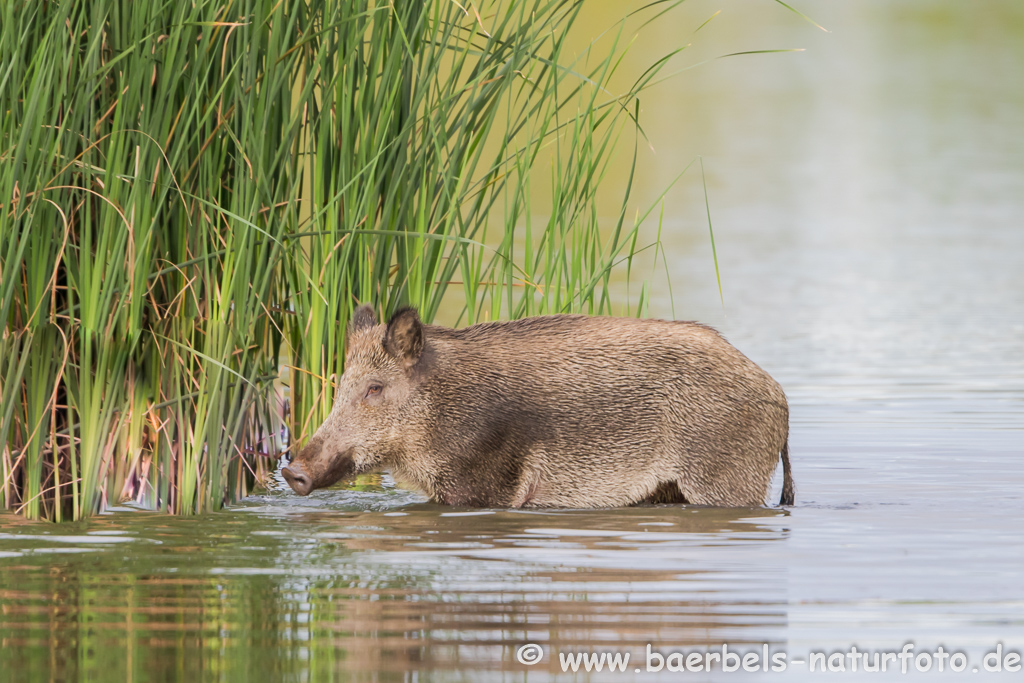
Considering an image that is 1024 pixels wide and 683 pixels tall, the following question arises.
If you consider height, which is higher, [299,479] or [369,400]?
[369,400]

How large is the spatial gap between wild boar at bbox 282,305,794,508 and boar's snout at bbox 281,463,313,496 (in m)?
0.03

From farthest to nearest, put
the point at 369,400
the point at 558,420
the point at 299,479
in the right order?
the point at 369,400, the point at 558,420, the point at 299,479

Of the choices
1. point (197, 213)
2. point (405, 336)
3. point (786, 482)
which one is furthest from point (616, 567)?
point (197, 213)

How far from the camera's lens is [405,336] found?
826cm

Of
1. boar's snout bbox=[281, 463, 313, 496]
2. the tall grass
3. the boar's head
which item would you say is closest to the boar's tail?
the tall grass

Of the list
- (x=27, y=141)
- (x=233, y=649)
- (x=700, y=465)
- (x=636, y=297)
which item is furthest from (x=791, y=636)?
(x=636, y=297)

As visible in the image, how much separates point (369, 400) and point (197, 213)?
1191 mm

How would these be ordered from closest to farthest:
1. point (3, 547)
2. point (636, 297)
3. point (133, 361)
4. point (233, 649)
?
1. point (233, 649)
2. point (3, 547)
3. point (133, 361)
4. point (636, 297)

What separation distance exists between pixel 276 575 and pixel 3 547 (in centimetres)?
129

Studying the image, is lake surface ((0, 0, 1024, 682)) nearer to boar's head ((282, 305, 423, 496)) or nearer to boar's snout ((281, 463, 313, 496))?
boar's snout ((281, 463, 313, 496))

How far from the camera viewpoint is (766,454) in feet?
27.2

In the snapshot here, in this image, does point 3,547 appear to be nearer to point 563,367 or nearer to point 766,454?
point 563,367

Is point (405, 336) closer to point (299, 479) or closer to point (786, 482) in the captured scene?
point (299, 479)

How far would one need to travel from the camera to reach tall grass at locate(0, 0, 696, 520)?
7.62 metres
